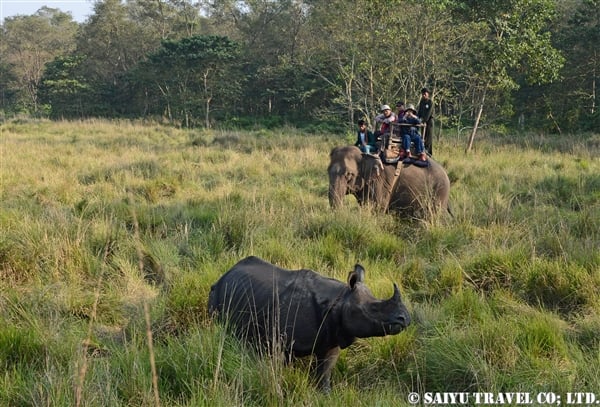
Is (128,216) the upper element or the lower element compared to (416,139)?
lower

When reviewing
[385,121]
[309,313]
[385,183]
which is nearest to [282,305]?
[309,313]

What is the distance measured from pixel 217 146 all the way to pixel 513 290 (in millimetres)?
15151

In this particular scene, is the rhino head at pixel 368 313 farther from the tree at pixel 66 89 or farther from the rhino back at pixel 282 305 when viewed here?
the tree at pixel 66 89

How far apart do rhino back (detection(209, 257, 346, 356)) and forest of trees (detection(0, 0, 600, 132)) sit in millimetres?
12376

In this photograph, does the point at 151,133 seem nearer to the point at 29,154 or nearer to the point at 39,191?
the point at 29,154

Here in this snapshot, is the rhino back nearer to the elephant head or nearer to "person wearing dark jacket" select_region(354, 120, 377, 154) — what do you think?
the elephant head

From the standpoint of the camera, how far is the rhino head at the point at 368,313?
9.54ft

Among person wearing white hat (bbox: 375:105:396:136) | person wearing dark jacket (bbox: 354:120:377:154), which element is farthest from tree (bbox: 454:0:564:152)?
person wearing dark jacket (bbox: 354:120:377:154)

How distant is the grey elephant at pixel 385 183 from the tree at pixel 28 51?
40.0 metres

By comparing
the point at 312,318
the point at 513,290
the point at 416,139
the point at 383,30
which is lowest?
the point at 513,290

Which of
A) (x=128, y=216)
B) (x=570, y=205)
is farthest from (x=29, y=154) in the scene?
(x=570, y=205)

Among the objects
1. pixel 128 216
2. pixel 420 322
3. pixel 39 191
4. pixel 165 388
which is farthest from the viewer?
pixel 39 191

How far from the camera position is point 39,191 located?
31.0 ft

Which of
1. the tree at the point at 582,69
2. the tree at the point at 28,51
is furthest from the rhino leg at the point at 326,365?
the tree at the point at 28,51
